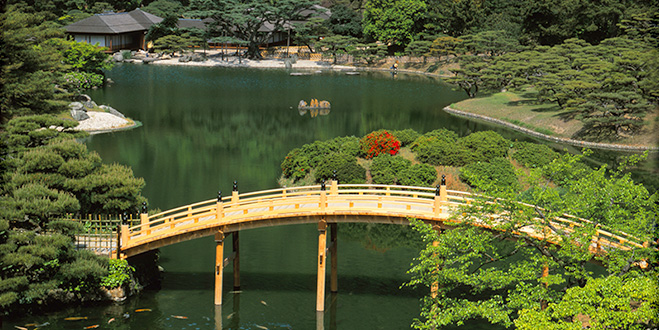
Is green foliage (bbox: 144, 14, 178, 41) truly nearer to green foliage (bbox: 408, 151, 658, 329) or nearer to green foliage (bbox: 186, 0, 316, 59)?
green foliage (bbox: 186, 0, 316, 59)

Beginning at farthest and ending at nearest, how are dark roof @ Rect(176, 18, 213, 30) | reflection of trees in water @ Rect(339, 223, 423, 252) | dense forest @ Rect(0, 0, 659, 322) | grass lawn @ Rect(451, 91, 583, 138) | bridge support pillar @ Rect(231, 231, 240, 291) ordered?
dark roof @ Rect(176, 18, 213, 30)
grass lawn @ Rect(451, 91, 583, 138)
reflection of trees in water @ Rect(339, 223, 423, 252)
bridge support pillar @ Rect(231, 231, 240, 291)
dense forest @ Rect(0, 0, 659, 322)

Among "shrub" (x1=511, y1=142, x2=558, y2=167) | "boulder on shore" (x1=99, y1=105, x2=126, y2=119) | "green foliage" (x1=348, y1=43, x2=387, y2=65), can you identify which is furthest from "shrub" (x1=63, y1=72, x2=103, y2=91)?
"green foliage" (x1=348, y1=43, x2=387, y2=65)

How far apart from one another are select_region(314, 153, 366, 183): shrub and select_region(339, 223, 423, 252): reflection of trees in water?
4.21 metres

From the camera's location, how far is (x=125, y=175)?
33031 mm

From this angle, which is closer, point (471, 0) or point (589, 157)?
point (589, 157)

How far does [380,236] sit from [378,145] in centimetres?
950

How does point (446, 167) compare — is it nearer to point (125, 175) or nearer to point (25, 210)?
point (125, 175)

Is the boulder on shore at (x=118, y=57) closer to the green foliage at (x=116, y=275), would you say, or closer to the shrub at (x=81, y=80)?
the shrub at (x=81, y=80)

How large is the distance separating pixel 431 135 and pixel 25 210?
102ft

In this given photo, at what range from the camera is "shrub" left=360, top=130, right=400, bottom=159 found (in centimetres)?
4788

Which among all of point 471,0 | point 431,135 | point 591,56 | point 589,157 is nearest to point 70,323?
point 431,135

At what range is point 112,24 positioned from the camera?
118125mm

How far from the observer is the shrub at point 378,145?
47875 millimetres

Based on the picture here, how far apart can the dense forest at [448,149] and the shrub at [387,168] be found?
0.13 meters
